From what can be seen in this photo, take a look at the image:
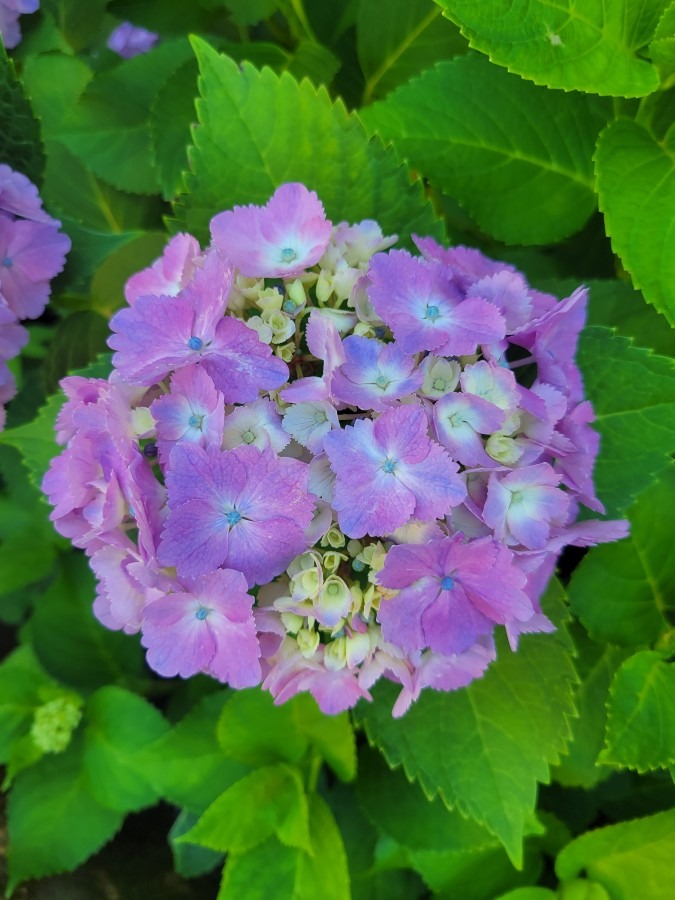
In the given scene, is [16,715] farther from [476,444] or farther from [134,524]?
[476,444]

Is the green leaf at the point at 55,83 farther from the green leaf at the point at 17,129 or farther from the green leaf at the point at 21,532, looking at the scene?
the green leaf at the point at 21,532

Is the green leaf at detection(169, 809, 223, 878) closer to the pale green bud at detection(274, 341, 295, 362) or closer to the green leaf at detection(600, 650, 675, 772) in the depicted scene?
the green leaf at detection(600, 650, 675, 772)

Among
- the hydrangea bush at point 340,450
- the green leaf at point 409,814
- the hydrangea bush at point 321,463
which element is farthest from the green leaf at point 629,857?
the hydrangea bush at point 321,463

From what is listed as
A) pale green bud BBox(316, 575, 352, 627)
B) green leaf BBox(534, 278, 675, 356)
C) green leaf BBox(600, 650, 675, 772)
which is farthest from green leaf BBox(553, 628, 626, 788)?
pale green bud BBox(316, 575, 352, 627)

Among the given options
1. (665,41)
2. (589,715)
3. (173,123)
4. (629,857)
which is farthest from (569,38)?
(629,857)

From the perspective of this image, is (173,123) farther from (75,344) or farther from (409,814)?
(409,814)

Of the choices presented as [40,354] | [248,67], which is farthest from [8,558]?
[248,67]

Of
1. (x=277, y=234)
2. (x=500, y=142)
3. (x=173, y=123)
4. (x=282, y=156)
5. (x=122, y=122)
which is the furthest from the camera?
(x=122, y=122)

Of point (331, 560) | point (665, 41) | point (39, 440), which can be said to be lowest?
point (39, 440)
